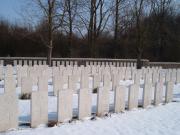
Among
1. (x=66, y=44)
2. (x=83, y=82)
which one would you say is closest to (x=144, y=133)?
(x=83, y=82)

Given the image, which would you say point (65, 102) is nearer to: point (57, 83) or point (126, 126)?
point (126, 126)

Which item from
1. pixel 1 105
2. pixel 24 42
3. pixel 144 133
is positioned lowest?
pixel 144 133

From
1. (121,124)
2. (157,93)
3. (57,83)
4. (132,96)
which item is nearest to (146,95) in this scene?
(157,93)

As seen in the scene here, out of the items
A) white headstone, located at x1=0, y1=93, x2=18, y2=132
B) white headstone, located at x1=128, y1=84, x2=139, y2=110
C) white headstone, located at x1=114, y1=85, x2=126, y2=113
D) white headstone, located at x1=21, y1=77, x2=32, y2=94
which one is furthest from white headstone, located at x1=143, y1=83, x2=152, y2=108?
white headstone, located at x1=0, y1=93, x2=18, y2=132

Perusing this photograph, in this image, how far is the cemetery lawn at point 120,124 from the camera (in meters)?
5.48

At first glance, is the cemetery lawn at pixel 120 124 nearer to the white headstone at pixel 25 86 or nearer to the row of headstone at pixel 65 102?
the row of headstone at pixel 65 102

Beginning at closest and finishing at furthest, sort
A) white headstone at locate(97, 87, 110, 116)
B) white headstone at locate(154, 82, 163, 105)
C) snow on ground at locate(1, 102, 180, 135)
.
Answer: snow on ground at locate(1, 102, 180, 135) → white headstone at locate(97, 87, 110, 116) → white headstone at locate(154, 82, 163, 105)

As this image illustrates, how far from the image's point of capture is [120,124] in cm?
611

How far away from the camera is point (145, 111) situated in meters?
7.42

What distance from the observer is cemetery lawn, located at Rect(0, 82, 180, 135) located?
5.48 meters

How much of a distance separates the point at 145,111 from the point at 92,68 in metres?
6.59

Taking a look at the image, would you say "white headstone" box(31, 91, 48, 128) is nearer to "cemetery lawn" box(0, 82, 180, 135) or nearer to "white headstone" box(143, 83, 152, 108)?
"cemetery lawn" box(0, 82, 180, 135)

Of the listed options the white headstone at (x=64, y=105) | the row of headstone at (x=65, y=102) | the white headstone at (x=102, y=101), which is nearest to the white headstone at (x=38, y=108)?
the row of headstone at (x=65, y=102)

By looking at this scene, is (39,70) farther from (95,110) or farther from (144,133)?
(144,133)
